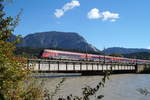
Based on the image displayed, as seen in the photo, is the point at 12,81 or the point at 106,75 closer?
the point at 106,75

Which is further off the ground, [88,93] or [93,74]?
[88,93]

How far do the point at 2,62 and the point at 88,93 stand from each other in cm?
167

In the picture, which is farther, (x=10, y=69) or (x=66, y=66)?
(x=66, y=66)

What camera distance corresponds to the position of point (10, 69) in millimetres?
5734

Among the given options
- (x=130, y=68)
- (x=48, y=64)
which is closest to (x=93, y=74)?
(x=130, y=68)

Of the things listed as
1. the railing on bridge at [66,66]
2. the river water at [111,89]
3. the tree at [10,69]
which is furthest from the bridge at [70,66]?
the tree at [10,69]

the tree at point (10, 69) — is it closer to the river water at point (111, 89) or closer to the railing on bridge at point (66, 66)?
the river water at point (111, 89)

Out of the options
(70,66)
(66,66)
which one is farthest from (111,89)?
(70,66)

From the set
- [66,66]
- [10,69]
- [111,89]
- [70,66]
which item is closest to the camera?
[10,69]

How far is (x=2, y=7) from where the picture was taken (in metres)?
6.34

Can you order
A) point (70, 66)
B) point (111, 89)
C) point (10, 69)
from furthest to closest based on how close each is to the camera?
point (70, 66) < point (111, 89) < point (10, 69)

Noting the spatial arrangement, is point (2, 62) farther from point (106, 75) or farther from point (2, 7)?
point (106, 75)

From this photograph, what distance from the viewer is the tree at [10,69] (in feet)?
18.2

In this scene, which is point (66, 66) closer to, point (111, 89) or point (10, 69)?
point (111, 89)
